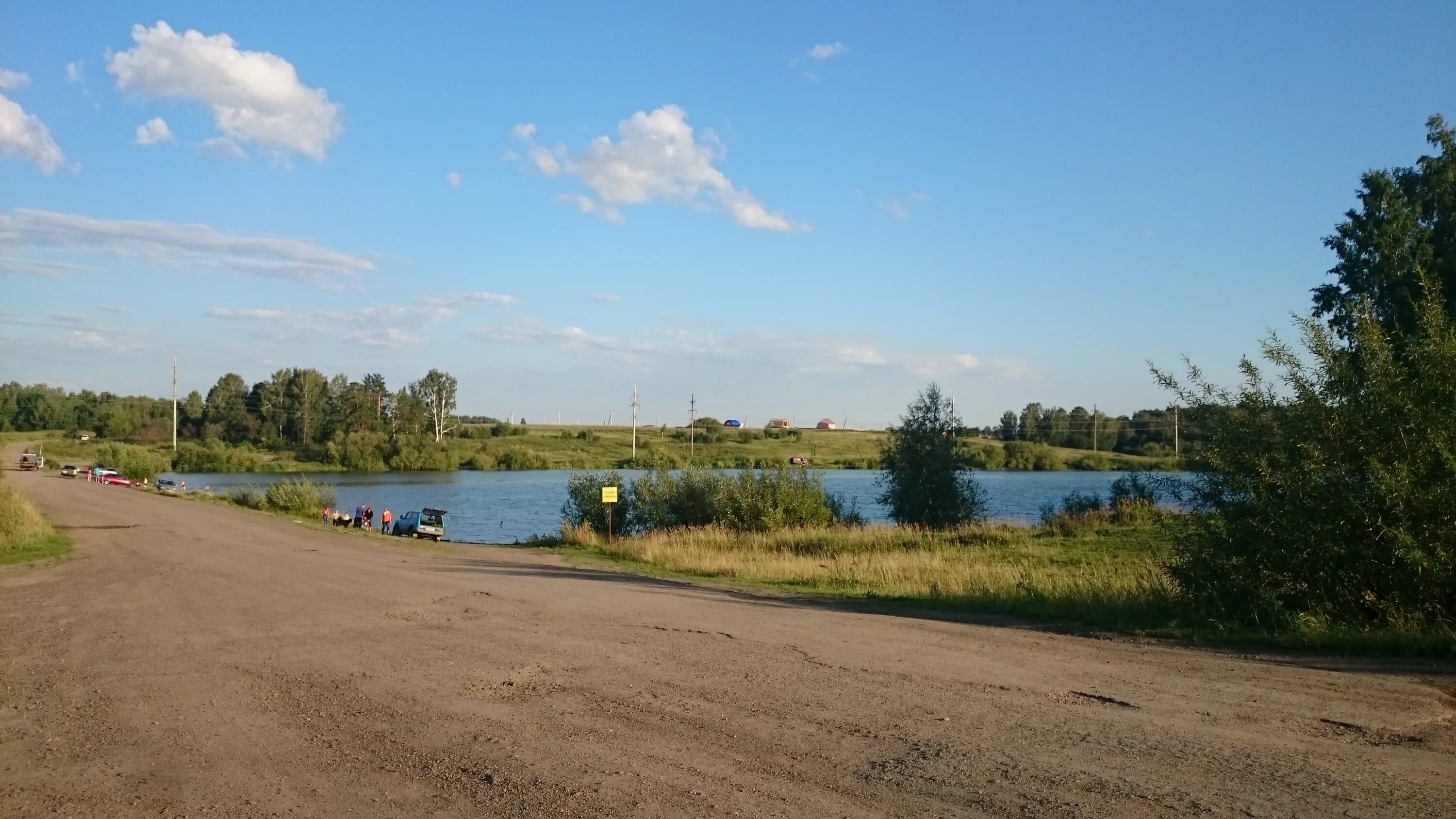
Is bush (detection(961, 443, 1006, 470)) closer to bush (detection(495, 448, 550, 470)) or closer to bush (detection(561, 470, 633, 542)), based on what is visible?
bush (detection(495, 448, 550, 470))

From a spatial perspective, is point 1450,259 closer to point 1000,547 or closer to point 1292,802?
point 1000,547

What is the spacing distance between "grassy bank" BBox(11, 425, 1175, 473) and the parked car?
1530 inches

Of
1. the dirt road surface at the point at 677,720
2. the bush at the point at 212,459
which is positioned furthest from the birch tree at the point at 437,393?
the dirt road surface at the point at 677,720

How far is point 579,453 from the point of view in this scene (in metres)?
130

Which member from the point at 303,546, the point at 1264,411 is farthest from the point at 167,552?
the point at 1264,411

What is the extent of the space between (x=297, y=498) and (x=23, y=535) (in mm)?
24472

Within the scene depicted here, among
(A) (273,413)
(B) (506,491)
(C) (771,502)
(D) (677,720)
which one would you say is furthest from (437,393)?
(D) (677,720)

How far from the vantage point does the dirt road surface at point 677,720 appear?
19.9 ft

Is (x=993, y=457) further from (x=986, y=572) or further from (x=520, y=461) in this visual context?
(x=986, y=572)

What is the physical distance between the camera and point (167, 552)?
25.7m

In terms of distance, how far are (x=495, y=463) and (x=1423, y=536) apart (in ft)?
378

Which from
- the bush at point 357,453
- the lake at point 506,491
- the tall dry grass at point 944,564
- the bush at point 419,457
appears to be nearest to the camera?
the tall dry grass at point 944,564

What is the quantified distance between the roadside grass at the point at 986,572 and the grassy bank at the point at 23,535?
13.2 metres

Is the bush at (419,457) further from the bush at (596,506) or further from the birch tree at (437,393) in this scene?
the bush at (596,506)
